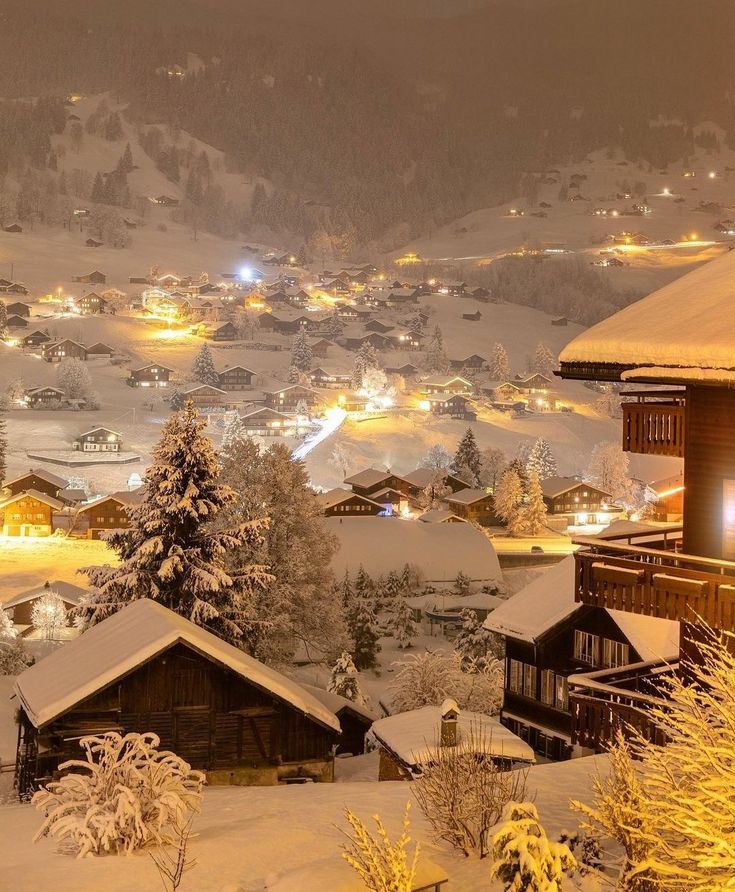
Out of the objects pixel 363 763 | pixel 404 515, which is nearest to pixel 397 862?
pixel 363 763

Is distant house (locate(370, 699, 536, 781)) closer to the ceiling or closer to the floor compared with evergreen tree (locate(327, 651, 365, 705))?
closer to the ceiling

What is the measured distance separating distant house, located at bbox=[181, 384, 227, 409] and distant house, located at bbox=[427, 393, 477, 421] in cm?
2246

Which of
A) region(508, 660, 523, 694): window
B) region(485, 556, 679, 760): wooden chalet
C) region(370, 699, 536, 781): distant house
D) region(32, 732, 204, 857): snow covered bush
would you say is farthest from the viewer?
region(508, 660, 523, 694): window

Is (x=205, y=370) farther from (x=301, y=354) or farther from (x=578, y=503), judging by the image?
(x=578, y=503)

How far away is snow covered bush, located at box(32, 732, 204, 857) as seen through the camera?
10.9 meters

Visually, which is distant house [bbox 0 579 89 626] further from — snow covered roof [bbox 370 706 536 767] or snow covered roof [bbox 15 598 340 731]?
snow covered roof [bbox 370 706 536 767]

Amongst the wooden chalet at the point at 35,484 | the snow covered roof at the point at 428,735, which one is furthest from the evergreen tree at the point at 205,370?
the snow covered roof at the point at 428,735

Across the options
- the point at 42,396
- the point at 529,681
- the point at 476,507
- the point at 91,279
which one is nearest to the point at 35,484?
the point at 42,396

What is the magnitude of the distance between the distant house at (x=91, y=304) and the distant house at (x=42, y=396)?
4113 cm

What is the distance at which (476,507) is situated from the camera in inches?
3174

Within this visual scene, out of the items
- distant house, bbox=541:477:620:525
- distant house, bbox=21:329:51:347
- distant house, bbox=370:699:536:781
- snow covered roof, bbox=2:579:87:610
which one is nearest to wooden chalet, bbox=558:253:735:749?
distant house, bbox=370:699:536:781

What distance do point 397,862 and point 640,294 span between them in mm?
187835

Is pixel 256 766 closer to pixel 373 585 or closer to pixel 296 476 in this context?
pixel 296 476

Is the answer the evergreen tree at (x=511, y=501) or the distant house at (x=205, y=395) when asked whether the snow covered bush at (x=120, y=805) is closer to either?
the evergreen tree at (x=511, y=501)
